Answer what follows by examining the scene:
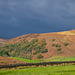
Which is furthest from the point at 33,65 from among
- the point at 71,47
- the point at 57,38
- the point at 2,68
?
the point at 57,38

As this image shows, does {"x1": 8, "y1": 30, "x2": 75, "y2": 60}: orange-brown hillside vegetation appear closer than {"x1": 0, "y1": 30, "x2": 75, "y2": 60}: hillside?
Yes

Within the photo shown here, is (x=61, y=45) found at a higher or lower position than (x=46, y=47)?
higher

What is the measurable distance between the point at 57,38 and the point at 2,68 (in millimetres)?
107019

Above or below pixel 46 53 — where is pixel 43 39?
above

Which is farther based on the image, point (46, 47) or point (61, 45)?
point (46, 47)

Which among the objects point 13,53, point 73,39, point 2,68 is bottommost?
point 2,68

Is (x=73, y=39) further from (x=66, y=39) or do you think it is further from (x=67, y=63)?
(x=67, y=63)

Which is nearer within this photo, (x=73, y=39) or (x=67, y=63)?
(x=67, y=63)

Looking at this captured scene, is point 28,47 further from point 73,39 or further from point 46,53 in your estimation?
point 73,39

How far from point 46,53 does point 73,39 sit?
1174 inches

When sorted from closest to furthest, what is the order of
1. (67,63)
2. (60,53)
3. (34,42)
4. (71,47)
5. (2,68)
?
(2,68) → (67,63) → (60,53) → (71,47) → (34,42)

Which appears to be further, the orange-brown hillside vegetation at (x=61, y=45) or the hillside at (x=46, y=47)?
the hillside at (x=46, y=47)

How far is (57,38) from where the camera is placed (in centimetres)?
14638

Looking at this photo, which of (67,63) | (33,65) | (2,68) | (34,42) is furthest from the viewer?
(34,42)
